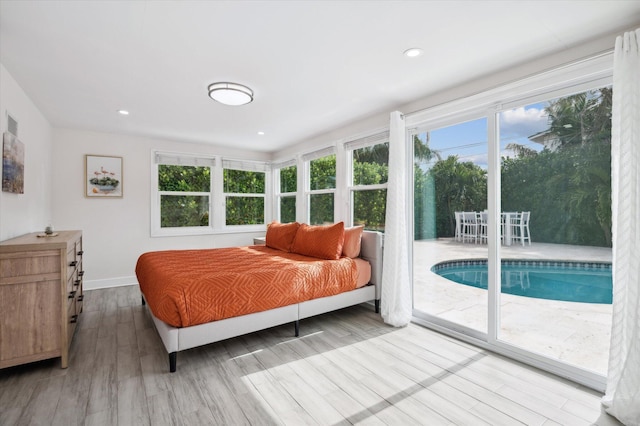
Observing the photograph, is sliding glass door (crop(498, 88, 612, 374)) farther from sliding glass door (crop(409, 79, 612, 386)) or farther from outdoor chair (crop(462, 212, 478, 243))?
outdoor chair (crop(462, 212, 478, 243))

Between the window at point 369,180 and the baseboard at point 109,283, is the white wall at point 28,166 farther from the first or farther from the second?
the window at point 369,180

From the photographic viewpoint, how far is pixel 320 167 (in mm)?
4879

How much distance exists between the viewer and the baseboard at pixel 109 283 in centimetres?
449

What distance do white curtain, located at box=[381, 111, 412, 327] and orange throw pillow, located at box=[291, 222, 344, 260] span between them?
0.53m

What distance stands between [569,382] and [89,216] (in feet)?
18.9

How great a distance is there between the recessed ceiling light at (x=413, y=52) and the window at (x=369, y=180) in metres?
1.30

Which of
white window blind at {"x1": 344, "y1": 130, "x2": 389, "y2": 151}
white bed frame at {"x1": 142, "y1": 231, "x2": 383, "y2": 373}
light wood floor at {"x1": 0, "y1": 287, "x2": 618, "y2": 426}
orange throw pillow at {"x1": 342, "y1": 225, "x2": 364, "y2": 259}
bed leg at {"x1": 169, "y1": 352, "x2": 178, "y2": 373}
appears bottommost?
light wood floor at {"x1": 0, "y1": 287, "x2": 618, "y2": 426}

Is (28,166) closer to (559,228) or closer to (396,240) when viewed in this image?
(396,240)

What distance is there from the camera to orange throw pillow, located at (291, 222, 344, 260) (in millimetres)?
3457

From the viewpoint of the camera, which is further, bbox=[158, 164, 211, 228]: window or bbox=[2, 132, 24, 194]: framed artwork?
bbox=[158, 164, 211, 228]: window

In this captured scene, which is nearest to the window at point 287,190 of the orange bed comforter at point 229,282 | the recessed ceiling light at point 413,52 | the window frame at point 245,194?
the window frame at point 245,194

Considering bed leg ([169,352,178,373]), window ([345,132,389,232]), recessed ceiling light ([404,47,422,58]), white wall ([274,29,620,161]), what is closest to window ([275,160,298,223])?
white wall ([274,29,620,161])

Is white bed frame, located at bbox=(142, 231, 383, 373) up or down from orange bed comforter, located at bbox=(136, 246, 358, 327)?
down

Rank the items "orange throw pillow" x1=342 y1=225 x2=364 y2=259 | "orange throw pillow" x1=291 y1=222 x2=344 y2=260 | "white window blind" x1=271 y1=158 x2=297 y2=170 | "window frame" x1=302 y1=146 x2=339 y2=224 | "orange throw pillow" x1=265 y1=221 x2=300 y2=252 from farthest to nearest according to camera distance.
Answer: "white window blind" x1=271 y1=158 x2=297 y2=170 < "window frame" x1=302 y1=146 x2=339 y2=224 < "orange throw pillow" x1=265 y1=221 x2=300 y2=252 < "orange throw pillow" x1=342 y1=225 x2=364 y2=259 < "orange throw pillow" x1=291 y1=222 x2=344 y2=260
